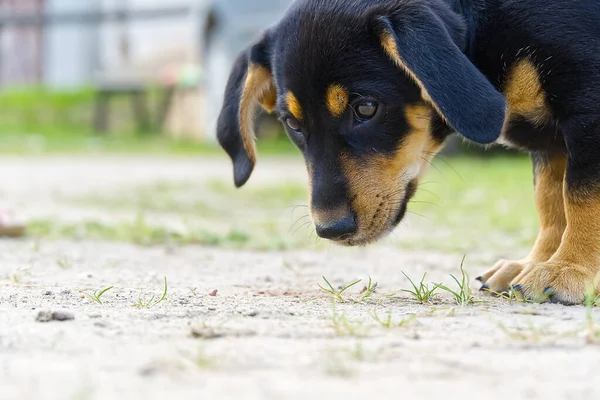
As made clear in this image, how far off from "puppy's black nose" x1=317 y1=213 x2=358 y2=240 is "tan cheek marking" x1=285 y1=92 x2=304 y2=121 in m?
0.50

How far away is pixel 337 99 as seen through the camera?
11.1ft

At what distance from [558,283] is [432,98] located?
0.81 meters

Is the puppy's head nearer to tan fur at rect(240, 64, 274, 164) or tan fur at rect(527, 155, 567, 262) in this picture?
tan fur at rect(240, 64, 274, 164)

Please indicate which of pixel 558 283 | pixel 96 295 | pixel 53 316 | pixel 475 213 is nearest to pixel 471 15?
pixel 558 283

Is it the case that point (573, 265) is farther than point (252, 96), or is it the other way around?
point (252, 96)

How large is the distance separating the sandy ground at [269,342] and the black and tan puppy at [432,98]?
0.36 m

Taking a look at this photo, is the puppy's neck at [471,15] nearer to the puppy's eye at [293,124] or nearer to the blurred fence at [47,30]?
the puppy's eye at [293,124]

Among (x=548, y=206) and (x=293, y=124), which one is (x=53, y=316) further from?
(x=548, y=206)

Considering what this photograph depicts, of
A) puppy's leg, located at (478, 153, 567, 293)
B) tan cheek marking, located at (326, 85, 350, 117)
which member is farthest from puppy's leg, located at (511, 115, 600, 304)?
tan cheek marking, located at (326, 85, 350, 117)

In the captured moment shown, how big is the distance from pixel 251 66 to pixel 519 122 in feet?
4.09

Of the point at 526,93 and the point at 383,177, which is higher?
the point at 526,93

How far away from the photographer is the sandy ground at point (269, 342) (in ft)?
6.07

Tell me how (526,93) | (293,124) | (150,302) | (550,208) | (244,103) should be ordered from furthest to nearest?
1. (244,103)
2. (550,208)
3. (293,124)
4. (526,93)
5. (150,302)

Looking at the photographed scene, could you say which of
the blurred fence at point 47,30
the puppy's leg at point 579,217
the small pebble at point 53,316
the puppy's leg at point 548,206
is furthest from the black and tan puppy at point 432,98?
the blurred fence at point 47,30
